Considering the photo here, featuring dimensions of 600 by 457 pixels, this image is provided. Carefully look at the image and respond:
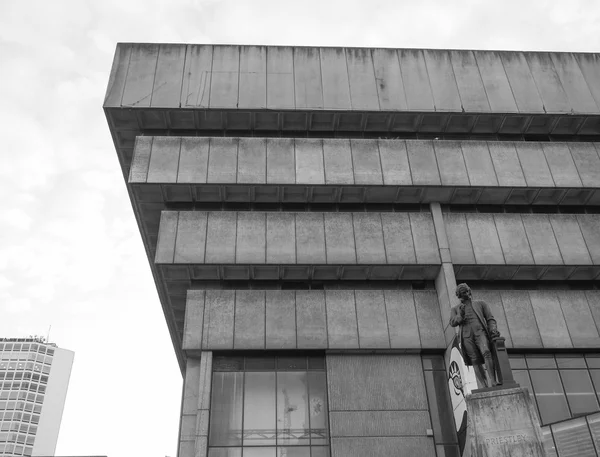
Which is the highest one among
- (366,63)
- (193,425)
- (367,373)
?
(366,63)

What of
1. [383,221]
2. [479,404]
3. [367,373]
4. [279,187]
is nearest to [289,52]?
[279,187]

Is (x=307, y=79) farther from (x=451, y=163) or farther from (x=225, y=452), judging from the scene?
(x=225, y=452)

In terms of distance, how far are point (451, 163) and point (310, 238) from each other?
830 cm

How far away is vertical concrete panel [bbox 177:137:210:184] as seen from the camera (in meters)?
26.0

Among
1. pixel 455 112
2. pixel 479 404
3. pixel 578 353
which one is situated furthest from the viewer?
pixel 455 112

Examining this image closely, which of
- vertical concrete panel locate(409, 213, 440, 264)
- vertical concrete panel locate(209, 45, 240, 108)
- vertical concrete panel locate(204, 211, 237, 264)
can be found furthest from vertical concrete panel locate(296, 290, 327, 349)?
vertical concrete panel locate(209, 45, 240, 108)

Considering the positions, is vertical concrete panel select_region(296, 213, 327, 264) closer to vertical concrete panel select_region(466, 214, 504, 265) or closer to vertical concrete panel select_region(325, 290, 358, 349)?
vertical concrete panel select_region(325, 290, 358, 349)

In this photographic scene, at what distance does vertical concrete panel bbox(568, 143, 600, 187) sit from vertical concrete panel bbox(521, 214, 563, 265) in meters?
3.14

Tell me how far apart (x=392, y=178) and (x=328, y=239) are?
4.55 meters

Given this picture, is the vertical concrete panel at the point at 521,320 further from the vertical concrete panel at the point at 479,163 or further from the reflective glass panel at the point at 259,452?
the reflective glass panel at the point at 259,452

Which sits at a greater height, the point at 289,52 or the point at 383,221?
the point at 289,52

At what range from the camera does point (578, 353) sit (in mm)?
23688

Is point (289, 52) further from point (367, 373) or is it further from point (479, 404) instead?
point (479, 404)

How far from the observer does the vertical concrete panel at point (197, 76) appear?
27.8 m
